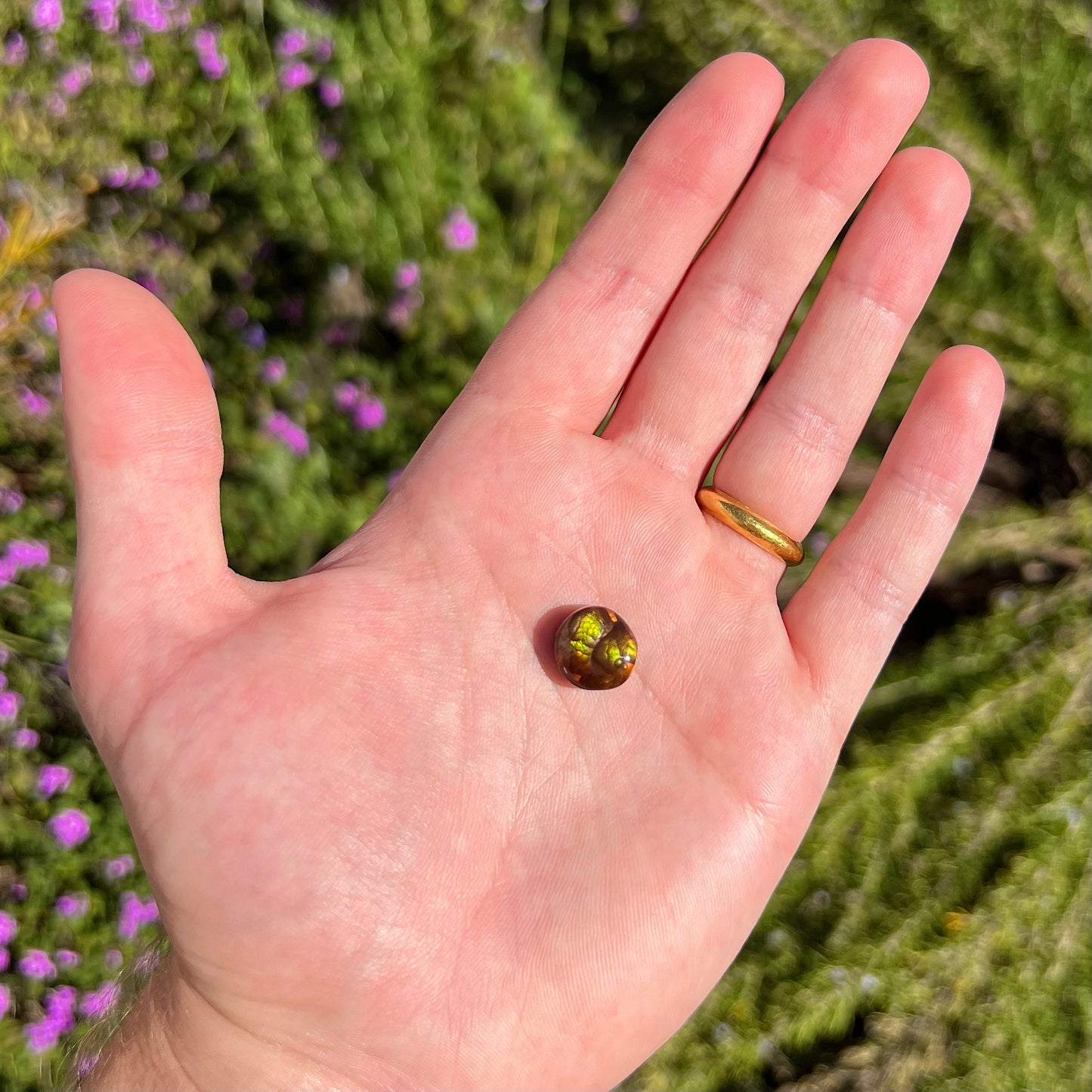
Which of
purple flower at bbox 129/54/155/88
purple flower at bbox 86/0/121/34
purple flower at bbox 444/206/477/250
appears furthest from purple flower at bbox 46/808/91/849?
purple flower at bbox 86/0/121/34

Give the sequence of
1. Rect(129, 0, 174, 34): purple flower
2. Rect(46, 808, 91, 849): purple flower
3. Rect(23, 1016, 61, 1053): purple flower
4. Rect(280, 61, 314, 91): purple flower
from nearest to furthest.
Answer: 1. Rect(23, 1016, 61, 1053): purple flower
2. Rect(46, 808, 91, 849): purple flower
3. Rect(129, 0, 174, 34): purple flower
4. Rect(280, 61, 314, 91): purple flower

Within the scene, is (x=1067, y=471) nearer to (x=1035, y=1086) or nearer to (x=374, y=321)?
(x=1035, y=1086)

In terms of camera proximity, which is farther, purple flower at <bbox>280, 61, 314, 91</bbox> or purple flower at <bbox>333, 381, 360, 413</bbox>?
purple flower at <bbox>333, 381, 360, 413</bbox>

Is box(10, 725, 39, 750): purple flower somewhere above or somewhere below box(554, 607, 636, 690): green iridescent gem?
below

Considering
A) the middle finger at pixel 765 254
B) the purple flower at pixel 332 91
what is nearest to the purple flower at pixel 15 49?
the purple flower at pixel 332 91

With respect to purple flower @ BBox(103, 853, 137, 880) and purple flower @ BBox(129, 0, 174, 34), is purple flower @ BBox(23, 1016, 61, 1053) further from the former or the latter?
purple flower @ BBox(129, 0, 174, 34)

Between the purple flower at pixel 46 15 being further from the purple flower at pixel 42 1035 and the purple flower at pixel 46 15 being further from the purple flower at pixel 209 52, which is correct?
the purple flower at pixel 42 1035
